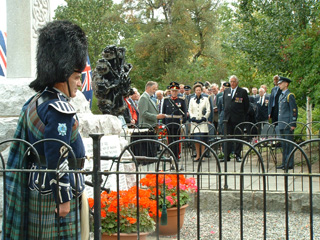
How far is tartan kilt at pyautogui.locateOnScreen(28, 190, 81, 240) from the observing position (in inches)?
118

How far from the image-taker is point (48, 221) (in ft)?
9.80

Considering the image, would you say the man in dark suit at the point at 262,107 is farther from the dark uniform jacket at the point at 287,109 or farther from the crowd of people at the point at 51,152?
the crowd of people at the point at 51,152

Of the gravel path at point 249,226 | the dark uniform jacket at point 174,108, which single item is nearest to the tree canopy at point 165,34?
the dark uniform jacket at point 174,108

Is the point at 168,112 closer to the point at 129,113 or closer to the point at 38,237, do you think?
the point at 129,113

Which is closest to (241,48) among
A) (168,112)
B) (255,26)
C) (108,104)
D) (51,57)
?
(255,26)

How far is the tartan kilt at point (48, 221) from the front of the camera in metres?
2.99

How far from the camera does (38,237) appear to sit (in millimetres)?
3010

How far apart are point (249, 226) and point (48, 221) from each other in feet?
11.2

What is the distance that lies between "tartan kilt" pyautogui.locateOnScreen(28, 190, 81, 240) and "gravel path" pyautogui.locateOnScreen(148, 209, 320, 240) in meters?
2.29

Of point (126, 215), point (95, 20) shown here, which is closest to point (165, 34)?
point (95, 20)

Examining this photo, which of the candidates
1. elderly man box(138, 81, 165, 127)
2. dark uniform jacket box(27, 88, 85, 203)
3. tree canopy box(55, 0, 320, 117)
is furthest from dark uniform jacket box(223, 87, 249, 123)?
tree canopy box(55, 0, 320, 117)

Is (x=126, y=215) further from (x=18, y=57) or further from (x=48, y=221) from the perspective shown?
(x=18, y=57)

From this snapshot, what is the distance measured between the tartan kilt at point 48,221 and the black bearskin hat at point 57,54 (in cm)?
78

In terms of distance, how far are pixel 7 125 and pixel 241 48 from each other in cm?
774
